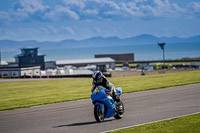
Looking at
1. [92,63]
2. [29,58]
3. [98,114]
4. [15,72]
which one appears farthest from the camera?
[92,63]

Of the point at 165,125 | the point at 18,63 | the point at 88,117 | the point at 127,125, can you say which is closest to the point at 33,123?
the point at 88,117

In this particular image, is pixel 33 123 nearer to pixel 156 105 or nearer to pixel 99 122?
pixel 99 122

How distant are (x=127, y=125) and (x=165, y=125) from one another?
1401 millimetres

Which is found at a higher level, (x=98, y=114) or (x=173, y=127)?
(x=98, y=114)

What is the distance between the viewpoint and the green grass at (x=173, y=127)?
34.2 feet

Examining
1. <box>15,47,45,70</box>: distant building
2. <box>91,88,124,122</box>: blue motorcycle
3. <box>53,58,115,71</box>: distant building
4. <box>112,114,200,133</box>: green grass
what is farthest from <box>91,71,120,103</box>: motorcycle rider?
<box>53,58,115,71</box>: distant building

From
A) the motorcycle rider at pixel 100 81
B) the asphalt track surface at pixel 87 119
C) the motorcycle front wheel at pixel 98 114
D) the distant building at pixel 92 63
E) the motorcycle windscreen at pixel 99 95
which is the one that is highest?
the distant building at pixel 92 63

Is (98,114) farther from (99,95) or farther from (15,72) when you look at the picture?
(15,72)

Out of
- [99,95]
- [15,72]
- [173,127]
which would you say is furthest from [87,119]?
[15,72]

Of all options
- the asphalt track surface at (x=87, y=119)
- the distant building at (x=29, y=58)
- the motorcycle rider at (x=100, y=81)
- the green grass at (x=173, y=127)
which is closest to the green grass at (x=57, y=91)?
the asphalt track surface at (x=87, y=119)

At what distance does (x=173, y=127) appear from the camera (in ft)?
36.1

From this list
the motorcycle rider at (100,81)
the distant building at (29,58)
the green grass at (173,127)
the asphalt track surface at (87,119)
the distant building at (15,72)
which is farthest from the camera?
the distant building at (29,58)

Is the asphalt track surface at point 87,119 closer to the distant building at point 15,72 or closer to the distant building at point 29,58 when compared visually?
the distant building at point 15,72

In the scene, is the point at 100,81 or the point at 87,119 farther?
the point at 87,119
